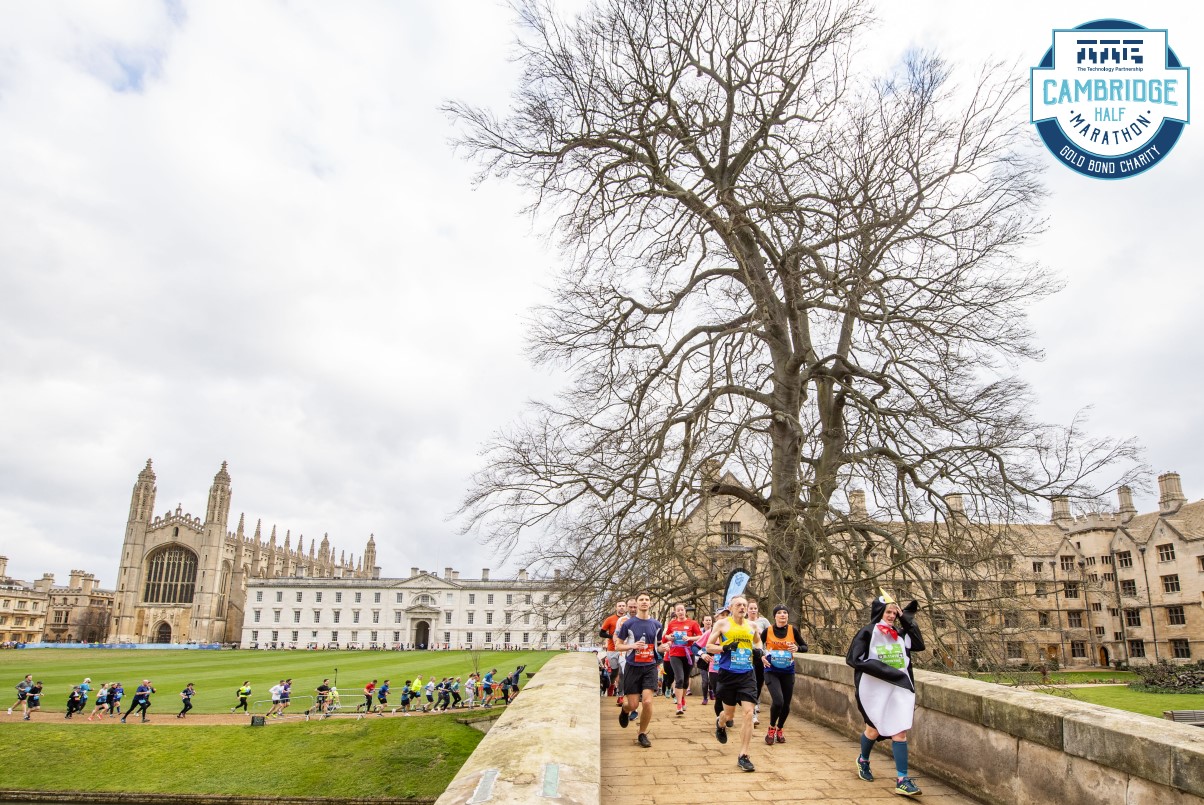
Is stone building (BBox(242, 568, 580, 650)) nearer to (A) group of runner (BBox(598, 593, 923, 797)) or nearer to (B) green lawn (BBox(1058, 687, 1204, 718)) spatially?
(B) green lawn (BBox(1058, 687, 1204, 718))

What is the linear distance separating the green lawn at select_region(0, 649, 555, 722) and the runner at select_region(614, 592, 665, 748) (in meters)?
33.3

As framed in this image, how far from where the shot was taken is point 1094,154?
13039 millimetres

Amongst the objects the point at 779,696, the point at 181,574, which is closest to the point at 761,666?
the point at 779,696

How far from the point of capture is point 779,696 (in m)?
8.57

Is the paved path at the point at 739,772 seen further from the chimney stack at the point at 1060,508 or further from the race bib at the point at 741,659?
the chimney stack at the point at 1060,508

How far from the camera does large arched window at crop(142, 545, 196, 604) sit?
10319 cm

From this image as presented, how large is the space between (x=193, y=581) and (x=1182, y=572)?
109557 millimetres

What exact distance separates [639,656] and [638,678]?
0.27 meters

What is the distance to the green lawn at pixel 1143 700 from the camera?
28047 millimetres

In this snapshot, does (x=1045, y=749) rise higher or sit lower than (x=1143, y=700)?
higher

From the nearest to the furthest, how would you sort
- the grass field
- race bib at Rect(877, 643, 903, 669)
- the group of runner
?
the group of runner < race bib at Rect(877, 643, 903, 669) < the grass field

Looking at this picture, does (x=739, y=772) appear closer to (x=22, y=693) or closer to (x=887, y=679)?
(x=887, y=679)

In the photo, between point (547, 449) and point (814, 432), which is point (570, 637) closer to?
point (547, 449)

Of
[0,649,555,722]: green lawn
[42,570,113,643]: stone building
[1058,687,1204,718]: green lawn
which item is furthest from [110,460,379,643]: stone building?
[1058,687,1204,718]: green lawn
